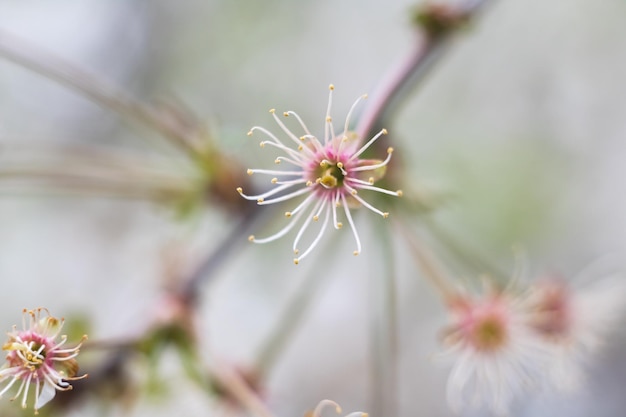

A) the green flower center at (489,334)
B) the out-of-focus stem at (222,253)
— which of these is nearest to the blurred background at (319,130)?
the out-of-focus stem at (222,253)

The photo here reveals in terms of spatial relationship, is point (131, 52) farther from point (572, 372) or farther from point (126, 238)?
point (572, 372)

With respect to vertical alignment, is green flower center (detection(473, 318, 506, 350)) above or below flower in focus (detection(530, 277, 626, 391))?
below

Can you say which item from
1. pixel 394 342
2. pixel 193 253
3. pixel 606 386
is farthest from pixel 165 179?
pixel 606 386

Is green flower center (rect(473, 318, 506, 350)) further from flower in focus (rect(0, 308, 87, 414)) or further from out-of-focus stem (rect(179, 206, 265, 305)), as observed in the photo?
flower in focus (rect(0, 308, 87, 414))

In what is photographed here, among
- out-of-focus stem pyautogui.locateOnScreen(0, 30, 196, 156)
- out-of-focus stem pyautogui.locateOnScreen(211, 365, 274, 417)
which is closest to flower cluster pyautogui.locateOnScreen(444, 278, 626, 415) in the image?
out-of-focus stem pyautogui.locateOnScreen(211, 365, 274, 417)

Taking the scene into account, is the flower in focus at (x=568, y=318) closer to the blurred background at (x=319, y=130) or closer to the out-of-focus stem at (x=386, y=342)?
the out-of-focus stem at (x=386, y=342)
